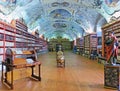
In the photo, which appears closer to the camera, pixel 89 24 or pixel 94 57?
pixel 94 57

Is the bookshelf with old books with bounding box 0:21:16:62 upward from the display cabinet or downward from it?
upward

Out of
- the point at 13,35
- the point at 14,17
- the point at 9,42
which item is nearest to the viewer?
the point at 9,42

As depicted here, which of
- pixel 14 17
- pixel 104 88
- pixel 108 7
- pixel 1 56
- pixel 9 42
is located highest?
pixel 108 7

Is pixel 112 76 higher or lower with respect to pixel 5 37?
lower

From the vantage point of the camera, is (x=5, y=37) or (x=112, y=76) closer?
(x=112, y=76)

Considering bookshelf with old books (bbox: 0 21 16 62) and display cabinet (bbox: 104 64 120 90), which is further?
bookshelf with old books (bbox: 0 21 16 62)

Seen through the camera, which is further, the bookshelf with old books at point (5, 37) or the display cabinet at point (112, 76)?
the bookshelf with old books at point (5, 37)

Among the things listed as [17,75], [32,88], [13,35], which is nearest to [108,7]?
[13,35]

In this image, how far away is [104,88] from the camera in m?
5.46

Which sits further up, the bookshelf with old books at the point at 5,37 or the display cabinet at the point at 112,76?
the bookshelf with old books at the point at 5,37

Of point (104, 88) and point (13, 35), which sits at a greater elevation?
point (13, 35)

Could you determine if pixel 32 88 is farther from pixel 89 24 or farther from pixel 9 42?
pixel 89 24

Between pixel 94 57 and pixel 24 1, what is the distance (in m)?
7.60

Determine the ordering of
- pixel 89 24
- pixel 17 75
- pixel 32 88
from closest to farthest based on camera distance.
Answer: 1. pixel 32 88
2. pixel 17 75
3. pixel 89 24
